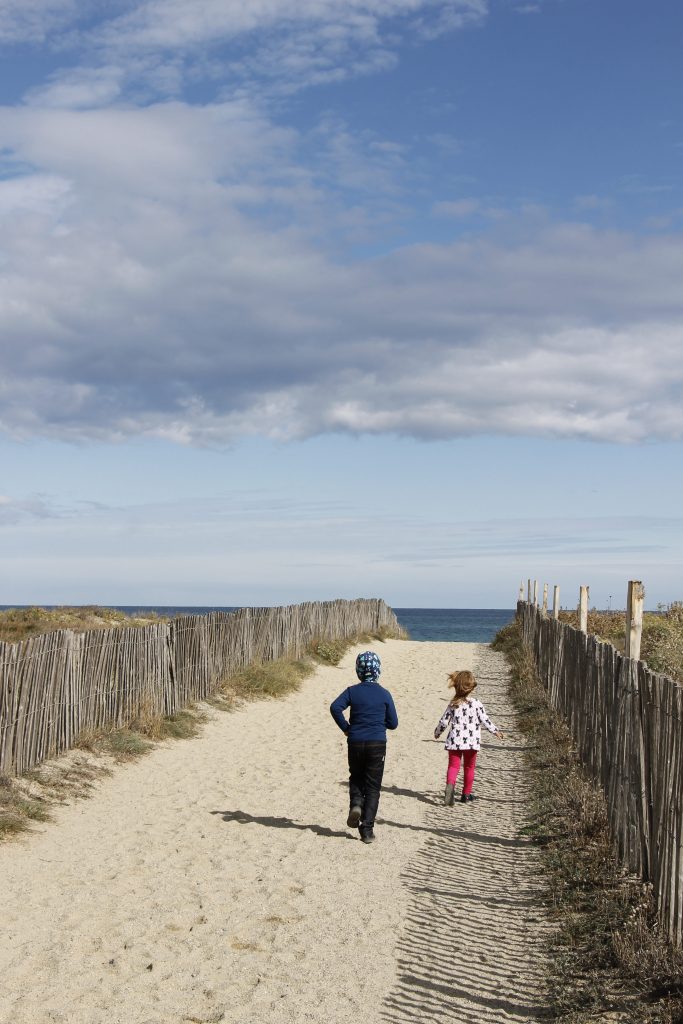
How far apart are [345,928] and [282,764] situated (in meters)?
5.92

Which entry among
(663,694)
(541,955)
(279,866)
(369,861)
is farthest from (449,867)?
(663,694)

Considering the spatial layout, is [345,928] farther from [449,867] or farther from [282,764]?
[282,764]

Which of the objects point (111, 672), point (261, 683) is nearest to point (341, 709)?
point (111, 672)

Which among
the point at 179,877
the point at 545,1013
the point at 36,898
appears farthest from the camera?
the point at 179,877

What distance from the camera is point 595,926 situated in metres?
5.93

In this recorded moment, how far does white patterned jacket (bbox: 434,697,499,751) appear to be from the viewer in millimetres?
9812

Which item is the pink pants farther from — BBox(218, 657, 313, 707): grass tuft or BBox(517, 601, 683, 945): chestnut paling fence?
BBox(218, 657, 313, 707): grass tuft

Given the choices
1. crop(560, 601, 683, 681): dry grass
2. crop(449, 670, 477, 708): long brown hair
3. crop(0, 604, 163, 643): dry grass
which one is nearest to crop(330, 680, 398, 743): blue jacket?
crop(449, 670, 477, 708): long brown hair

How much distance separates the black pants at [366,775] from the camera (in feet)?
27.0

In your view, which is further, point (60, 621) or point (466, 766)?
point (60, 621)

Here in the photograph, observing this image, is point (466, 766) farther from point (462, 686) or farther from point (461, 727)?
point (462, 686)

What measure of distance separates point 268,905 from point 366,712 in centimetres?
206

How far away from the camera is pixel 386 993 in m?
5.05

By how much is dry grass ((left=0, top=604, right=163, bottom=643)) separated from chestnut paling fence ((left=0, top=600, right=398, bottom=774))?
91.4 inches
